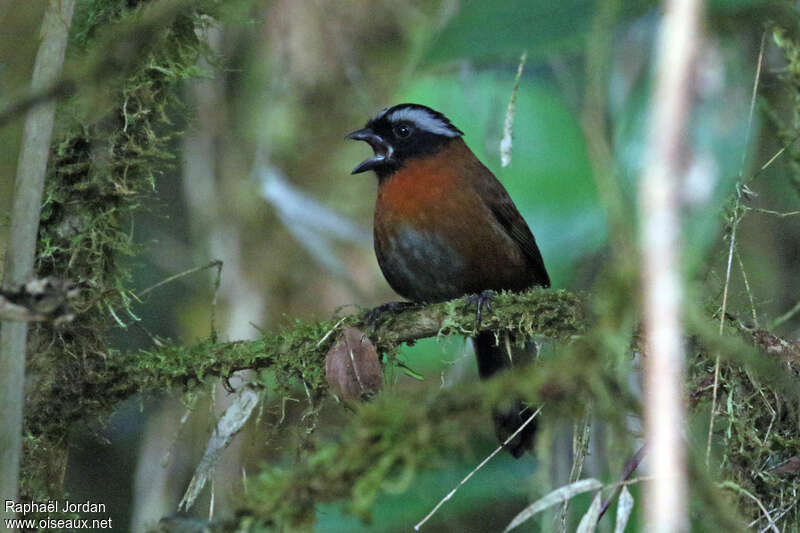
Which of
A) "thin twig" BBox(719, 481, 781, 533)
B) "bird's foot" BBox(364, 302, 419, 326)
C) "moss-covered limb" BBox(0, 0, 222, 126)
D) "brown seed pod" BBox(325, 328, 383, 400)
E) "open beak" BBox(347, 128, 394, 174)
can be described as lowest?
"thin twig" BBox(719, 481, 781, 533)

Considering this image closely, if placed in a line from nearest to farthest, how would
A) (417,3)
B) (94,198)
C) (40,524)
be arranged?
1. (40,524)
2. (94,198)
3. (417,3)

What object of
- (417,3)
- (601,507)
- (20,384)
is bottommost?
(601,507)

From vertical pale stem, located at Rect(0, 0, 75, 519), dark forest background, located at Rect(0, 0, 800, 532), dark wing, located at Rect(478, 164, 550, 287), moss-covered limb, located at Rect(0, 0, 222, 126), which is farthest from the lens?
dark wing, located at Rect(478, 164, 550, 287)

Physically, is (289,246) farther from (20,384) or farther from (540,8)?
(20,384)

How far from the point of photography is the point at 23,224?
2.04 metres

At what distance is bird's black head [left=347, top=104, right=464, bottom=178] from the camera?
13.5 feet

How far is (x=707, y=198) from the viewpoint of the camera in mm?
2729

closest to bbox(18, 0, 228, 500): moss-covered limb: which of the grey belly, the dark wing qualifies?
the grey belly

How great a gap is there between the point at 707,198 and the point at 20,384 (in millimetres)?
1957

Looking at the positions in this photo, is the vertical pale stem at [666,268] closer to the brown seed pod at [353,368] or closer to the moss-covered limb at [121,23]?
the moss-covered limb at [121,23]

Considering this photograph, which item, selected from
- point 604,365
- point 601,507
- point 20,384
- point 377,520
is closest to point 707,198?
point 601,507

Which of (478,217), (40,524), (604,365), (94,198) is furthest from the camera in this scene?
(478,217)

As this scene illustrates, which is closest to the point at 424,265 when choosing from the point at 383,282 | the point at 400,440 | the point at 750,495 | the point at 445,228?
the point at 445,228

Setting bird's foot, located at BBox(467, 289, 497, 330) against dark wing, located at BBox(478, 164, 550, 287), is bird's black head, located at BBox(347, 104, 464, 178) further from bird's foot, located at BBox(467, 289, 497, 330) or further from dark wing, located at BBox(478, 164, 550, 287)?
bird's foot, located at BBox(467, 289, 497, 330)
